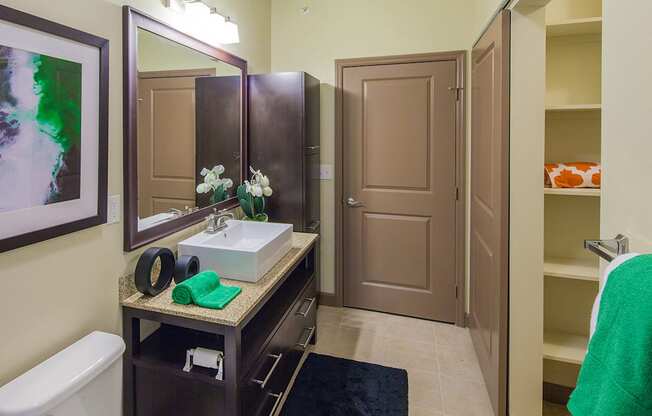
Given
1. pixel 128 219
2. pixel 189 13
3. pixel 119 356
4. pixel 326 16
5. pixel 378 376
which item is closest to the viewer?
pixel 119 356

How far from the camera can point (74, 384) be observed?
106 cm

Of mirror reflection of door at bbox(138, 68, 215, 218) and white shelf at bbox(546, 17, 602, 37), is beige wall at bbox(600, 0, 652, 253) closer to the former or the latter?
white shelf at bbox(546, 17, 602, 37)

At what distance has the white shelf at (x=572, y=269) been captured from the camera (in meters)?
1.74

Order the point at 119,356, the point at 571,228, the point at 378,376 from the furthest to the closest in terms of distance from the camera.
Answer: the point at 378,376
the point at 571,228
the point at 119,356

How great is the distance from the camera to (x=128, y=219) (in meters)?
1.51

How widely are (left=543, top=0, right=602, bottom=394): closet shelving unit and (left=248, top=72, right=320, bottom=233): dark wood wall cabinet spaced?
1.50 meters

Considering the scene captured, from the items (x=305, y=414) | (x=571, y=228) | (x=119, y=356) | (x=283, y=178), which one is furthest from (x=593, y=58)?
(x=119, y=356)

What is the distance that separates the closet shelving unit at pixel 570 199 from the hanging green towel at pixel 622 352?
123cm

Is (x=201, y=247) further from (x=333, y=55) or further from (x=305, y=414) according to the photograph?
(x=333, y=55)

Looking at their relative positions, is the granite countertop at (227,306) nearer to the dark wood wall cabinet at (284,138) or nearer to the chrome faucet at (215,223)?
the chrome faucet at (215,223)

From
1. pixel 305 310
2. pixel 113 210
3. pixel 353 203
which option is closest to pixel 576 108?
pixel 353 203

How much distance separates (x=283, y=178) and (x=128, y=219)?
127 centimetres

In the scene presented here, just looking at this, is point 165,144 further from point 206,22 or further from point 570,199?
point 570,199

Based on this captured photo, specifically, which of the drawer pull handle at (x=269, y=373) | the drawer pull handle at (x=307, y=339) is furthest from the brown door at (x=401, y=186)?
the drawer pull handle at (x=269, y=373)
